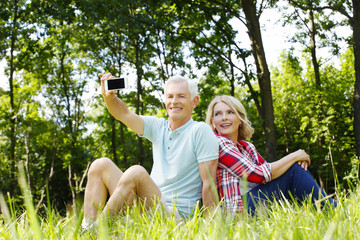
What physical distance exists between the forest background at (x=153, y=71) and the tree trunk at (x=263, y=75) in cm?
3

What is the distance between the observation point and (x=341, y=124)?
549 inches

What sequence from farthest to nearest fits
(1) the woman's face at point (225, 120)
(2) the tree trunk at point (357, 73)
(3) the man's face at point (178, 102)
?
(2) the tree trunk at point (357, 73) < (1) the woman's face at point (225, 120) < (3) the man's face at point (178, 102)

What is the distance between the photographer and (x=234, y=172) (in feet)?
10.2

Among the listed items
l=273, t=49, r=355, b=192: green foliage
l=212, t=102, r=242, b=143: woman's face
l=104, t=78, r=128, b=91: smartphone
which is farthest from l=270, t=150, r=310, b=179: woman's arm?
l=273, t=49, r=355, b=192: green foliage

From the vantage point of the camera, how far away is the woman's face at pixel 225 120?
3549mm

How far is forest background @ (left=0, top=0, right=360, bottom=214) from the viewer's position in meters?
10.4

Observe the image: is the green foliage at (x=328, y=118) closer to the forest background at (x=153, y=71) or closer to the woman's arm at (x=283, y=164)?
the forest background at (x=153, y=71)

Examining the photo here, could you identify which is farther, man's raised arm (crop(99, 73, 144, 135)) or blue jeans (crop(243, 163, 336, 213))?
man's raised arm (crop(99, 73, 144, 135))

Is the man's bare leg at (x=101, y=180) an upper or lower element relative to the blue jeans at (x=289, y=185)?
upper

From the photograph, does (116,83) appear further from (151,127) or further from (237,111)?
(237,111)

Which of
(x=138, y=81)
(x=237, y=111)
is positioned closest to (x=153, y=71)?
(x=138, y=81)

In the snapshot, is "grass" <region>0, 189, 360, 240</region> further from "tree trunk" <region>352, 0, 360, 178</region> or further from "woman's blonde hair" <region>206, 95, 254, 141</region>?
"tree trunk" <region>352, 0, 360, 178</region>

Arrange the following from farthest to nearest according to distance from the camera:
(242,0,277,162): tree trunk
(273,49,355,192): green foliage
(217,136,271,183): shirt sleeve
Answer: (273,49,355,192): green foliage → (242,0,277,162): tree trunk → (217,136,271,183): shirt sleeve

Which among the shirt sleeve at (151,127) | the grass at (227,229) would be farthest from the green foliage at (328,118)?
the grass at (227,229)
